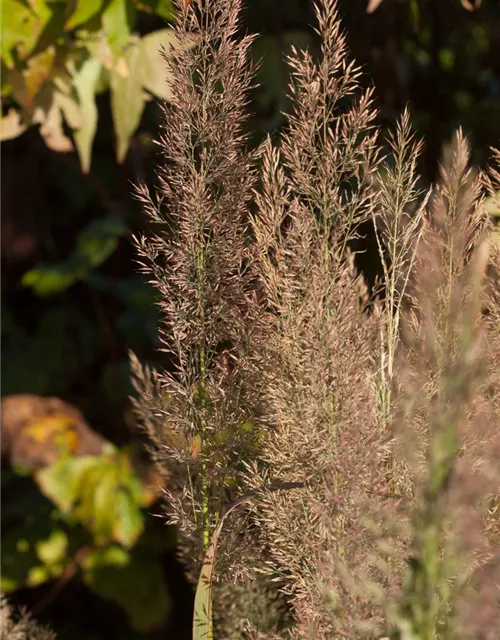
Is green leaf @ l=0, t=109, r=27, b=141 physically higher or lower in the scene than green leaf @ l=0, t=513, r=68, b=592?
higher

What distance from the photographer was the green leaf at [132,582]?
2.17m

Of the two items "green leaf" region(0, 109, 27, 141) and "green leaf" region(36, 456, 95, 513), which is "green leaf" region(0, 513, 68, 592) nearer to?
"green leaf" region(36, 456, 95, 513)

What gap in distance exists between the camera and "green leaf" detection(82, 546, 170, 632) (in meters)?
2.17

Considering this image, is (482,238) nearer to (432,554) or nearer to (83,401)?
(432,554)

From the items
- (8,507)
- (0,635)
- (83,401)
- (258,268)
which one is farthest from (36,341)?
(258,268)

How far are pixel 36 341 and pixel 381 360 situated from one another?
77.5 inches

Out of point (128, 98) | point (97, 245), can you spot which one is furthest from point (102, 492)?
point (128, 98)

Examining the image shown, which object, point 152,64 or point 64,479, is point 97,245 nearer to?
point 64,479

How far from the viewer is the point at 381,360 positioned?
0.61 m

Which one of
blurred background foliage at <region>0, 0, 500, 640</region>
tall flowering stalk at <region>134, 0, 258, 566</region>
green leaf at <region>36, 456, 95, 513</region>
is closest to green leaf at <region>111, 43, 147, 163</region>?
blurred background foliage at <region>0, 0, 500, 640</region>

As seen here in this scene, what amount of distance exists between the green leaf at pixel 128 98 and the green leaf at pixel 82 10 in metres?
0.08

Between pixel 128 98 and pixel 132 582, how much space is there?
129 centimetres

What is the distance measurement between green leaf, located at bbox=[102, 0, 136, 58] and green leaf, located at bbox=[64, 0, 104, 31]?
2 cm

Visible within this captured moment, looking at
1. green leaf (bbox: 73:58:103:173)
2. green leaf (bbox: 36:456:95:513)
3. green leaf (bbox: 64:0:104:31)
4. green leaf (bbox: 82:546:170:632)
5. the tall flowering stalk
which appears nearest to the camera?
the tall flowering stalk
